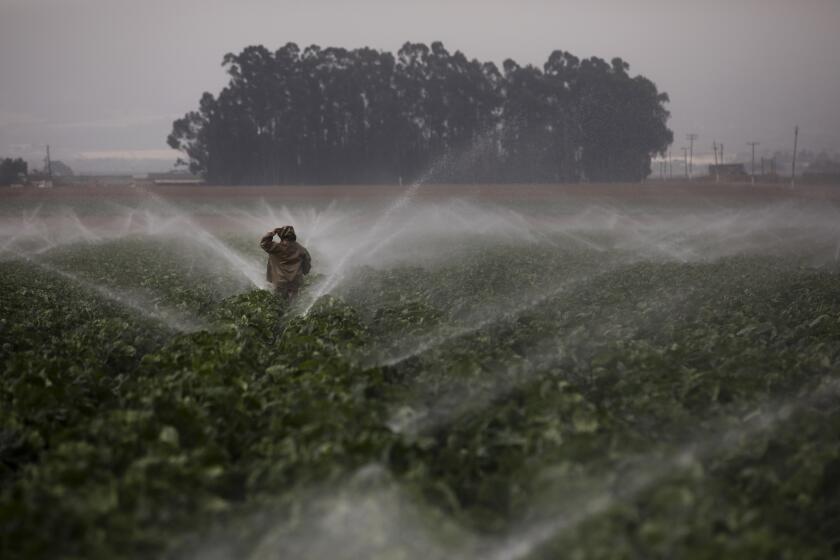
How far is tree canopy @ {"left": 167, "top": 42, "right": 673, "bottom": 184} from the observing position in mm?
71562

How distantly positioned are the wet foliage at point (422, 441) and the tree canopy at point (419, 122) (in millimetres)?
62611

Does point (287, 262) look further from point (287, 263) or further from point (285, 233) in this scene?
point (285, 233)

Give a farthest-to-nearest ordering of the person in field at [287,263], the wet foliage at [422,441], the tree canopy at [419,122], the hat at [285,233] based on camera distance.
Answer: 1. the tree canopy at [419,122]
2. the person in field at [287,263]
3. the hat at [285,233]
4. the wet foliage at [422,441]

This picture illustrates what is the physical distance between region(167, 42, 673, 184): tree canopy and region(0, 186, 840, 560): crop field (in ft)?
200

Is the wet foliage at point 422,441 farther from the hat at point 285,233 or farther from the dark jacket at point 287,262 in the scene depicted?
the dark jacket at point 287,262

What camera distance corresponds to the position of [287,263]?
12922 millimetres

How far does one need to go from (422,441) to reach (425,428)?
65 centimetres

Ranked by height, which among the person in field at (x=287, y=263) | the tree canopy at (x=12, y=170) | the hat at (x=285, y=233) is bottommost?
the person in field at (x=287, y=263)

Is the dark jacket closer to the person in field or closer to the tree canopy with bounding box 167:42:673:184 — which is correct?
the person in field

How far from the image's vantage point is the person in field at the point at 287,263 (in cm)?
1254

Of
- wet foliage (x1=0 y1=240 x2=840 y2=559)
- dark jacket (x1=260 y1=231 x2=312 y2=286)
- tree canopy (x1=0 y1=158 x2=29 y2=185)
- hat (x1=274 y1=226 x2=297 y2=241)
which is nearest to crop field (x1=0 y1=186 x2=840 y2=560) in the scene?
wet foliage (x1=0 y1=240 x2=840 y2=559)

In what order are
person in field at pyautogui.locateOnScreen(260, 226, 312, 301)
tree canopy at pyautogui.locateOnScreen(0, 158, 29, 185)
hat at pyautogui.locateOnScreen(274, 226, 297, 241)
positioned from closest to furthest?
1. hat at pyautogui.locateOnScreen(274, 226, 297, 241)
2. person in field at pyautogui.locateOnScreen(260, 226, 312, 301)
3. tree canopy at pyautogui.locateOnScreen(0, 158, 29, 185)

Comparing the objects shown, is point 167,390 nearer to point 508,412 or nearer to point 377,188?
point 508,412

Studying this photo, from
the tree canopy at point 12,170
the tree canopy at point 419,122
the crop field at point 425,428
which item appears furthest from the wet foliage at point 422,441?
the tree canopy at point 12,170
